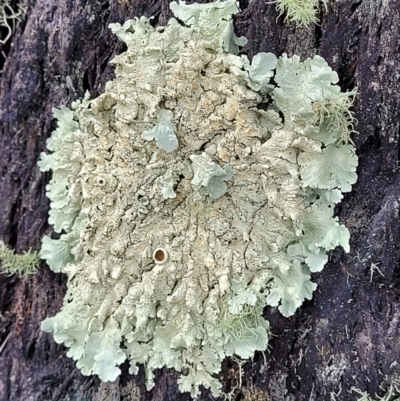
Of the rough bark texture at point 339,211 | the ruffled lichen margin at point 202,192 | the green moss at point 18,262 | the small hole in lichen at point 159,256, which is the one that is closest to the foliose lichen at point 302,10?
the rough bark texture at point 339,211

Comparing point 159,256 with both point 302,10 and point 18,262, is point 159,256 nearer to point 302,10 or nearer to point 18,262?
point 18,262

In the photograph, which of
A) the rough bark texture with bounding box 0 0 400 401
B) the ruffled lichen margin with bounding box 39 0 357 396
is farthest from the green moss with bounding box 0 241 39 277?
the ruffled lichen margin with bounding box 39 0 357 396

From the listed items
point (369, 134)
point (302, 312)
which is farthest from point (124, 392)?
point (369, 134)

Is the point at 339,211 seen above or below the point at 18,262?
above

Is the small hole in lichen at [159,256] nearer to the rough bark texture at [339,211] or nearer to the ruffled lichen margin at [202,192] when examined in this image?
the ruffled lichen margin at [202,192]

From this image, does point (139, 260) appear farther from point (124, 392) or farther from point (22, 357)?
point (22, 357)

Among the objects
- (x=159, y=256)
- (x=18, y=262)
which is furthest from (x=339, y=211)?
(x=18, y=262)
